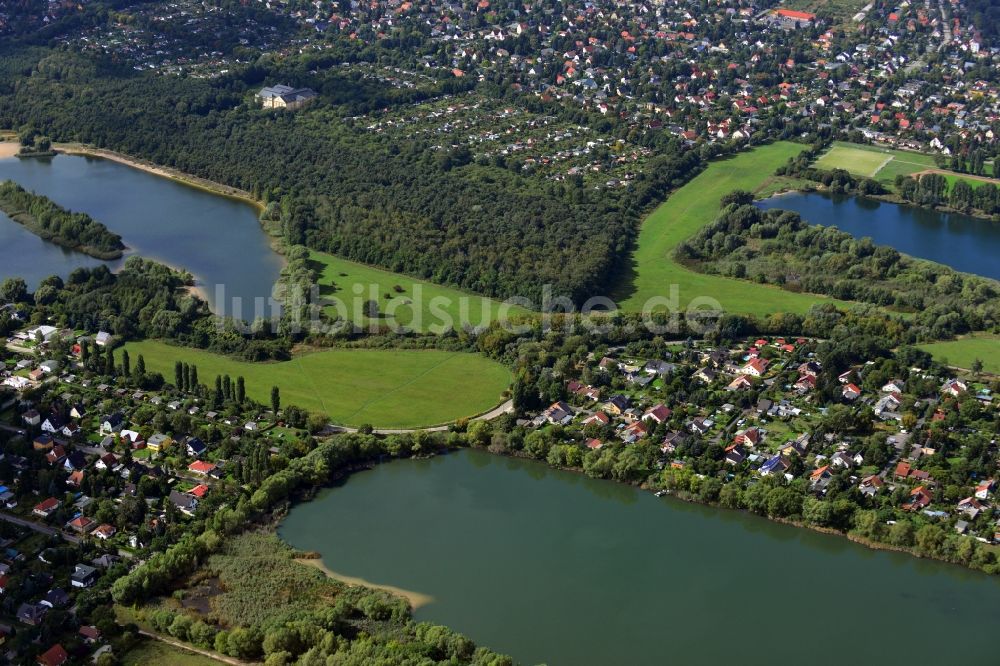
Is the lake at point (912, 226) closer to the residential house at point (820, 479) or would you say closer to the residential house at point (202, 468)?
the residential house at point (820, 479)

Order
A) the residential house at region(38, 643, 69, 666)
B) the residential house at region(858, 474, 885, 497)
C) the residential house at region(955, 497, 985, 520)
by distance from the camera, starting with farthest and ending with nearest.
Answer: the residential house at region(858, 474, 885, 497)
the residential house at region(955, 497, 985, 520)
the residential house at region(38, 643, 69, 666)

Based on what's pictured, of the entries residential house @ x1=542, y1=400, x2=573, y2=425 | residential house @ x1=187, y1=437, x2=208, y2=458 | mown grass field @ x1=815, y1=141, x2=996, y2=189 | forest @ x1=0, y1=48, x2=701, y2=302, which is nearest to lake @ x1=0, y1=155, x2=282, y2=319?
forest @ x1=0, y1=48, x2=701, y2=302

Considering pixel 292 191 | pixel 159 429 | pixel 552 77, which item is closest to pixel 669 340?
pixel 159 429

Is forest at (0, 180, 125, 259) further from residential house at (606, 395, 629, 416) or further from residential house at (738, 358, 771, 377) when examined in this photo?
residential house at (738, 358, 771, 377)

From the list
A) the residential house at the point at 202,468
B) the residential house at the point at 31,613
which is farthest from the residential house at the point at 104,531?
the residential house at the point at 202,468

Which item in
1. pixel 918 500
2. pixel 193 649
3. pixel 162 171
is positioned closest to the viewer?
pixel 193 649

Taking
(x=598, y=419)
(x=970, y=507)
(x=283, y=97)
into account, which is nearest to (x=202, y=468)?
(x=598, y=419)

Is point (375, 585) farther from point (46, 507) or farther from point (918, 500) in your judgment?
point (918, 500)
